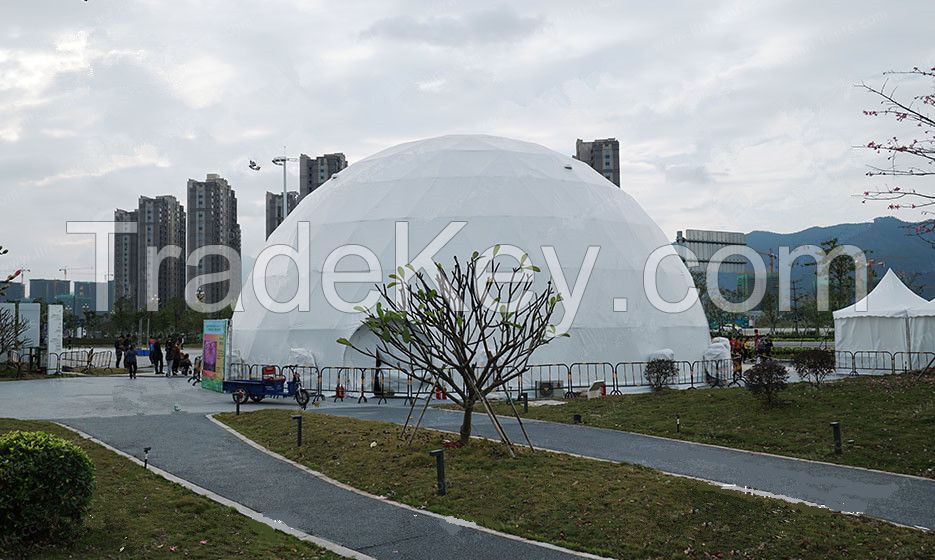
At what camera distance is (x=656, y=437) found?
14.4 metres

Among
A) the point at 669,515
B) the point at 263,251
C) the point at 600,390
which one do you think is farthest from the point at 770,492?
the point at 263,251

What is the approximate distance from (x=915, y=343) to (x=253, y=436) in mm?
24462

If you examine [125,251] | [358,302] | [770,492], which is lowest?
[770,492]

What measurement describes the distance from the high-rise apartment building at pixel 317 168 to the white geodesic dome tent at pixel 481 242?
113 ft

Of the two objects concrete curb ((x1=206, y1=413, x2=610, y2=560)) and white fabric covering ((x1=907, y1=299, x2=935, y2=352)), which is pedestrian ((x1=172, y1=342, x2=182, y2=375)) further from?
white fabric covering ((x1=907, y1=299, x2=935, y2=352))

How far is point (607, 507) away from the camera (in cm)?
857

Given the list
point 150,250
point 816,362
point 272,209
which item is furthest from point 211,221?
point 816,362

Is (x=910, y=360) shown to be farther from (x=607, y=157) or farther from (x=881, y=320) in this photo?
(x=607, y=157)

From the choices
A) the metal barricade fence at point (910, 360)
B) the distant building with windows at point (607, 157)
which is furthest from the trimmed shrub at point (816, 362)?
the distant building with windows at point (607, 157)

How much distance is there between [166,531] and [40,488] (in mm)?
1355

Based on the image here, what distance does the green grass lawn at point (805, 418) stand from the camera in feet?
39.8

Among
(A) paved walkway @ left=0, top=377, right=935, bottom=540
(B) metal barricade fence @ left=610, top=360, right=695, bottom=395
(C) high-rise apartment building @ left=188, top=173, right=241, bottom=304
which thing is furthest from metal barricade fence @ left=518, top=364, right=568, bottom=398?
(C) high-rise apartment building @ left=188, top=173, right=241, bottom=304

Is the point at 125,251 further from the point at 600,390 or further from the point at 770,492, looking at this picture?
the point at 770,492

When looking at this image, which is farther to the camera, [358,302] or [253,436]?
[358,302]
